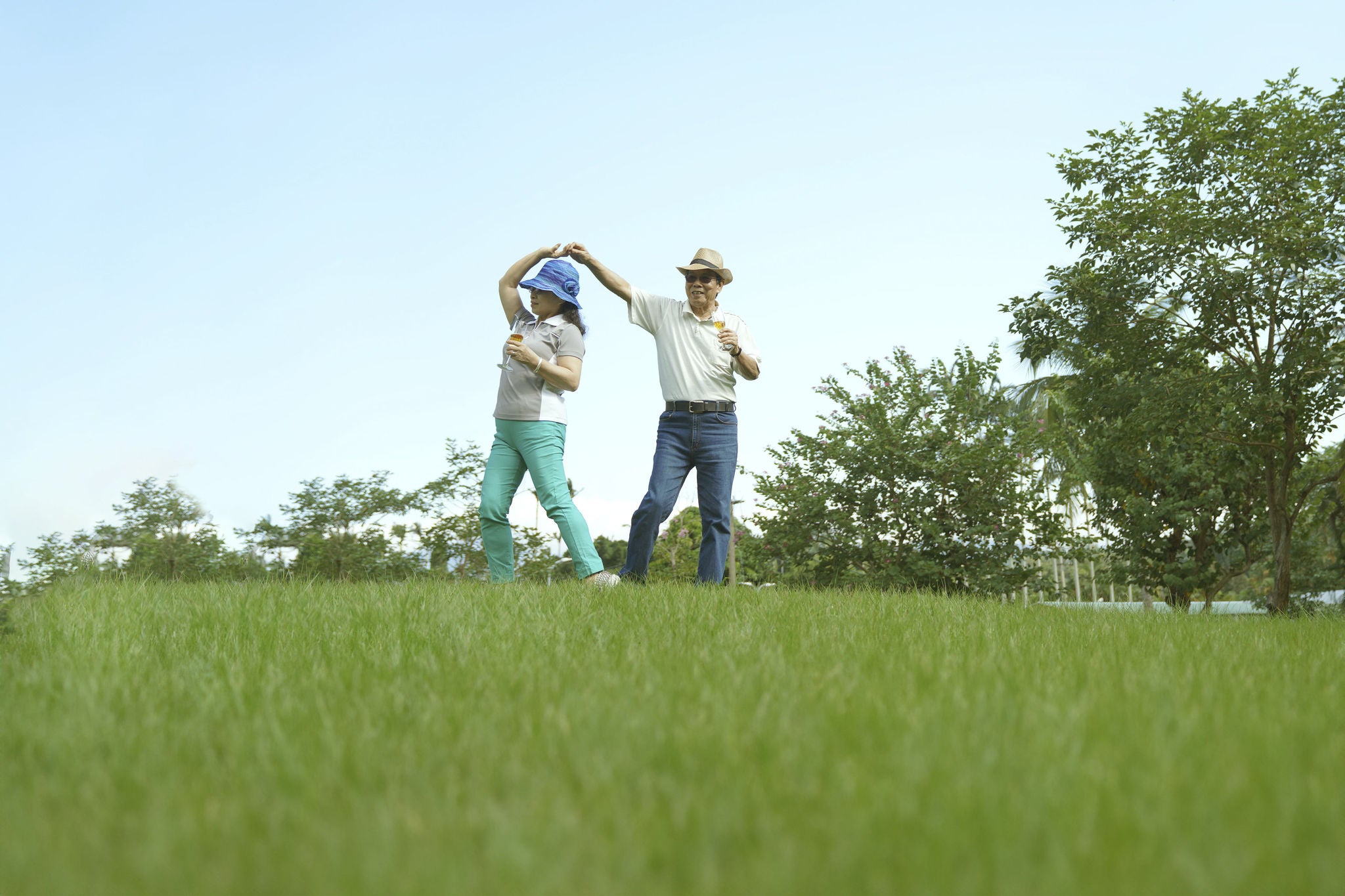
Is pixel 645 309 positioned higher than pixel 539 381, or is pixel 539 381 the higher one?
pixel 645 309

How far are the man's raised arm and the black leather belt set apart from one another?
88 centimetres

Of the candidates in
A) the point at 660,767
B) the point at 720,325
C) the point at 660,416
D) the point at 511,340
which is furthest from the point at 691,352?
the point at 660,767

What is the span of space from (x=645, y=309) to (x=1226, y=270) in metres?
9.56

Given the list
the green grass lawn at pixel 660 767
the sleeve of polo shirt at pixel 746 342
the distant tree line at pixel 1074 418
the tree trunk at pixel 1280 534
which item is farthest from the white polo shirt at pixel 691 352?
the tree trunk at pixel 1280 534

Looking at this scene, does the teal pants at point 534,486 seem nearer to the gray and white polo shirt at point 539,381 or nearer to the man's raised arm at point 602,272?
the gray and white polo shirt at point 539,381

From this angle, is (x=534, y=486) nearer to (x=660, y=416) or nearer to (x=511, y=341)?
(x=511, y=341)

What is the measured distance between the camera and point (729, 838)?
1.74 metres

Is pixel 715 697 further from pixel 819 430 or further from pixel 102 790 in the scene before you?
pixel 819 430

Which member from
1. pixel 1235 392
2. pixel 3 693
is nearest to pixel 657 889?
pixel 3 693

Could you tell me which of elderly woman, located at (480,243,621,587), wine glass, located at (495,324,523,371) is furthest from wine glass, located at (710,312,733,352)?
wine glass, located at (495,324,523,371)

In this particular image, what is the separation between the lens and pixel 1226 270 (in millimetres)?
12773

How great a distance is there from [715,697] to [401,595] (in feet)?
10.1

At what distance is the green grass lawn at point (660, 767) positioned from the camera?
1.62m

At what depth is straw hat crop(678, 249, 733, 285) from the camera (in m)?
6.89
